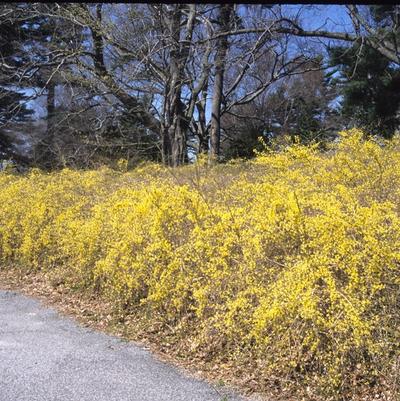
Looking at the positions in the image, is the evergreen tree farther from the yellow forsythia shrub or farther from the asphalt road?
the asphalt road

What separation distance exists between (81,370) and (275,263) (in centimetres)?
187

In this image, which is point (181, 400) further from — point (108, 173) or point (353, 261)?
point (108, 173)

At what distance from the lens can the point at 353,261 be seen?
3969mm

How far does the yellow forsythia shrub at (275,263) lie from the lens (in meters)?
3.77

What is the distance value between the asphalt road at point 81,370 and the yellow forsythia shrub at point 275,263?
509 mm

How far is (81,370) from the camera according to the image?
4297 mm

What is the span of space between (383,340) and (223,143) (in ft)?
64.0

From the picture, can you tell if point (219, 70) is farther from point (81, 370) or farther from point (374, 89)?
point (81, 370)

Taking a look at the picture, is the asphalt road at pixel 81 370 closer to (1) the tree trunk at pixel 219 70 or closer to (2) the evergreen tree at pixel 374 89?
(1) the tree trunk at pixel 219 70

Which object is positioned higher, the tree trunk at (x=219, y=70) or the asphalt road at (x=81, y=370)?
the tree trunk at (x=219, y=70)

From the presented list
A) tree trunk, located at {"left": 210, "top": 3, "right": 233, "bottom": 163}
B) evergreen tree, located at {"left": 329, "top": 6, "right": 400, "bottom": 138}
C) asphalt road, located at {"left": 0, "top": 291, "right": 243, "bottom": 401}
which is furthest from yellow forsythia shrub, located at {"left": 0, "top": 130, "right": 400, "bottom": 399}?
evergreen tree, located at {"left": 329, "top": 6, "right": 400, "bottom": 138}

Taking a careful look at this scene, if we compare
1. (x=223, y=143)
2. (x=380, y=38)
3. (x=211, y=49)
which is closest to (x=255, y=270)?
(x=380, y=38)

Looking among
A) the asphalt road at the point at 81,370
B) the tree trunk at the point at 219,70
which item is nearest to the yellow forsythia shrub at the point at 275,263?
the asphalt road at the point at 81,370

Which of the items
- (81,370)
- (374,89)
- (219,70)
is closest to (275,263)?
(81,370)
